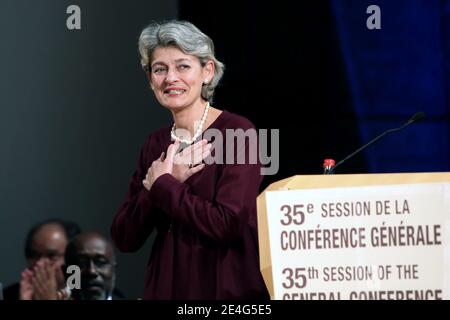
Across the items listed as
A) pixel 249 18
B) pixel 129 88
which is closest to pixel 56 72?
pixel 129 88

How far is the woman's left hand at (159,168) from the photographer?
3.27m

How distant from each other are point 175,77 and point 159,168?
32 centimetres

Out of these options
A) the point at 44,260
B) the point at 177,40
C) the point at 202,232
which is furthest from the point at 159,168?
the point at 44,260

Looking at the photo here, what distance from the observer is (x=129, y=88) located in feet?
16.2

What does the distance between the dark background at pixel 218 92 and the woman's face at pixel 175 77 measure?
4.36 feet

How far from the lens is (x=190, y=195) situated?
3.20 meters

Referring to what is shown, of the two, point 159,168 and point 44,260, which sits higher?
point 159,168

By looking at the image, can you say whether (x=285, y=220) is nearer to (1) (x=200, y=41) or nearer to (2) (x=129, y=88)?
(1) (x=200, y=41)

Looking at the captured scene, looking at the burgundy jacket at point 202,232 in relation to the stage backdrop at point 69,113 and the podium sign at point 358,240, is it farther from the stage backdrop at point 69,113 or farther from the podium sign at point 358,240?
the stage backdrop at point 69,113

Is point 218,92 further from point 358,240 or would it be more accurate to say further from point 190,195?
point 358,240

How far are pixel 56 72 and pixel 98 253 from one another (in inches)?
39.8

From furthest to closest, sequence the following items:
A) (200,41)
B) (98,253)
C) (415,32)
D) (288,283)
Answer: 1. (415,32)
2. (98,253)
3. (200,41)
4. (288,283)

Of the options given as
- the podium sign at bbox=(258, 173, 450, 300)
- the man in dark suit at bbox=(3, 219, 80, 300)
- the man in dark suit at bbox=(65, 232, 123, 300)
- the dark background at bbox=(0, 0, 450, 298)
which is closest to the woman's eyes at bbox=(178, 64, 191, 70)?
the podium sign at bbox=(258, 173, 450, 300)

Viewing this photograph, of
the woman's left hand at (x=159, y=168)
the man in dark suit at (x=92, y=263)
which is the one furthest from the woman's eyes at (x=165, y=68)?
the man in dark suit at (x=92, y=263)
